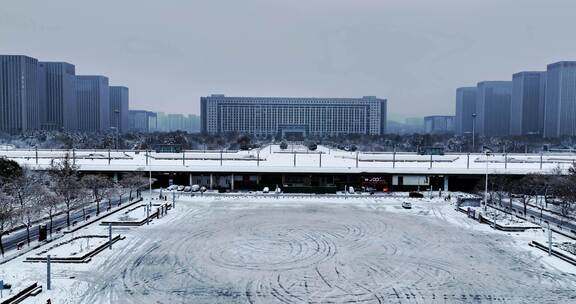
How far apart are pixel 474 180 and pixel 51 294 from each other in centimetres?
4566

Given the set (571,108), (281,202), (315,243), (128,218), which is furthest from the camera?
(571,108)

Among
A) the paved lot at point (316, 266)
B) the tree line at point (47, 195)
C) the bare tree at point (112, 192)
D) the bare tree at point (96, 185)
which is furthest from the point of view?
the bare tree at point (112, 192)

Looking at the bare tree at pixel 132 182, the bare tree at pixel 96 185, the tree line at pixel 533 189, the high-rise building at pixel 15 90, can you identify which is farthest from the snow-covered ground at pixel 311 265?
the high-rise building at pixel 15 90

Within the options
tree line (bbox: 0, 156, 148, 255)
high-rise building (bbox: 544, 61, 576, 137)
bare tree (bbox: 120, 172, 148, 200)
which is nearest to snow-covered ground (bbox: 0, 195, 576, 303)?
tree line (bbox: 0, 156, 148, 255)

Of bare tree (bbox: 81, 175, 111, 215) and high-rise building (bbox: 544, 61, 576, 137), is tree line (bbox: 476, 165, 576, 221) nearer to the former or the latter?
bare tree (bbox: 81, 175, 111, 215)

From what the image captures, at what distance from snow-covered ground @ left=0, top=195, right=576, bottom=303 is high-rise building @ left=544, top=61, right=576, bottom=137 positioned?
184 m

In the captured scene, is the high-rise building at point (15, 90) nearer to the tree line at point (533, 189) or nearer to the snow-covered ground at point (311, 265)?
the snow-covered ground at point (311, 265)

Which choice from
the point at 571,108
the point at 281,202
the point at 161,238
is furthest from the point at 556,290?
the point at 571,108

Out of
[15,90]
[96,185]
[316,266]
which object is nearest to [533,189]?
[316,266]

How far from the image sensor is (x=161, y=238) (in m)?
Result: 26.8

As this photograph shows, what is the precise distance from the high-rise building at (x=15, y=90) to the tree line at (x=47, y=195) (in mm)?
171897

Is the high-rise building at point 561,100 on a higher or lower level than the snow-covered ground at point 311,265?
higher

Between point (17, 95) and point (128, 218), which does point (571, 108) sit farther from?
point (17, 95)

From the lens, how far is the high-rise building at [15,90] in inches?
7426
